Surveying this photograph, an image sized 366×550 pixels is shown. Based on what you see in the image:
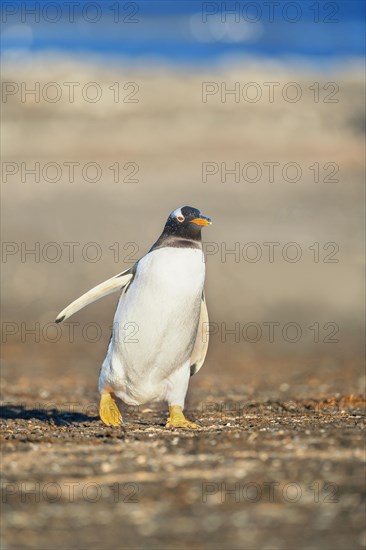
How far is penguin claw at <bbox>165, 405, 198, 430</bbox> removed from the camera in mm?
8125

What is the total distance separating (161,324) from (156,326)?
0.15 ft

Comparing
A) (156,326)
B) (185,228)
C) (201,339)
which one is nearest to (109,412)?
(156,326)

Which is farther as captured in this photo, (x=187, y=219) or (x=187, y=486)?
(x=187, y=219)

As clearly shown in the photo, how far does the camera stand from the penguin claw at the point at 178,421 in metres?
8.12

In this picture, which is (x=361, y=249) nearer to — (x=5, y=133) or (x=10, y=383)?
(x=10, y=383)

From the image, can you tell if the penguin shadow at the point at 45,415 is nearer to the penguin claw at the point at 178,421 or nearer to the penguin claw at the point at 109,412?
the penguin claw at the point at 109,412

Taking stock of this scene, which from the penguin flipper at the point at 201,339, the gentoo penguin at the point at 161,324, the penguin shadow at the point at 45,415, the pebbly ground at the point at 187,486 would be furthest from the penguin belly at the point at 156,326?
the penguin shadow at the point at 45,415

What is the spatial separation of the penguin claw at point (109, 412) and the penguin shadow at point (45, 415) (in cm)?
41

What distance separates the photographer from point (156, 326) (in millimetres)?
8289

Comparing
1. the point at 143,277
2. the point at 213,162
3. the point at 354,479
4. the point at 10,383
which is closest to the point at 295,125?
the point at 213,162

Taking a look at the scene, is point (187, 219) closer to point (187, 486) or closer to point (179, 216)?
point (179, 216)

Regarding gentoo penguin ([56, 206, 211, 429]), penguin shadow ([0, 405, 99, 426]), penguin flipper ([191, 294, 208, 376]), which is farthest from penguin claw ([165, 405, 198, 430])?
penguin shadow ([0, 405, 99, 426])

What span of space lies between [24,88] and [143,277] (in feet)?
109

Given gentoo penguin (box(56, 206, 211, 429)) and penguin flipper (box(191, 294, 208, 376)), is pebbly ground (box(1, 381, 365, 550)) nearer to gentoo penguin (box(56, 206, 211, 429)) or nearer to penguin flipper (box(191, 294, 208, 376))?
gentoo penguin (box(56, 206, 211, 429))
